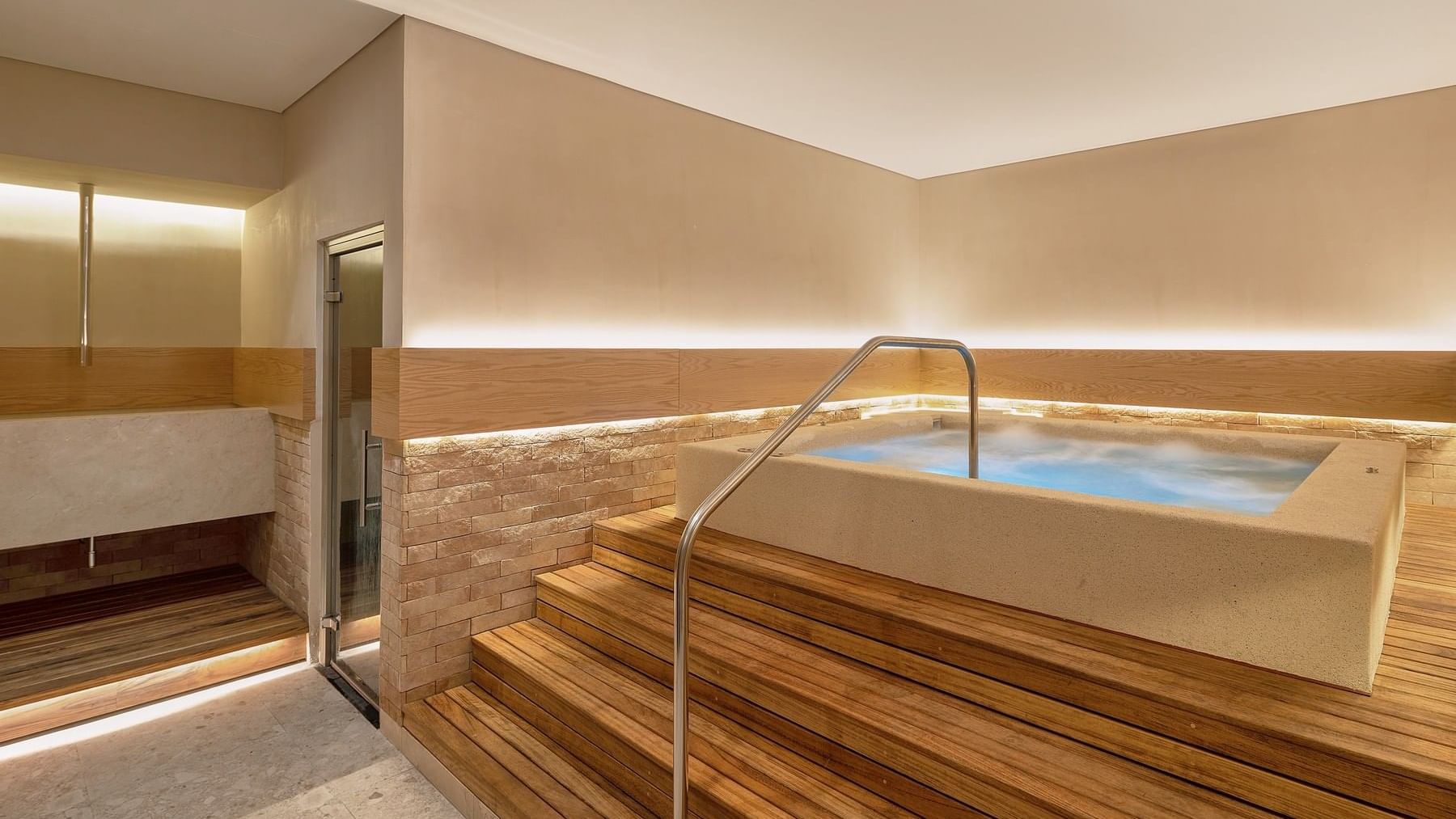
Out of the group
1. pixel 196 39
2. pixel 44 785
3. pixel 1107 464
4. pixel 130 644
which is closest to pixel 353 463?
pixel 130 644

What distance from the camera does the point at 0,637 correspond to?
3.49 m

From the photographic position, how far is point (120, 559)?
417cm

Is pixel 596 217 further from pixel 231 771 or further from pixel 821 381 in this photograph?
pixel 231 771

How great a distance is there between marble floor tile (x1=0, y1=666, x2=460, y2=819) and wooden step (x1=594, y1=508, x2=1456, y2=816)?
1457 mm

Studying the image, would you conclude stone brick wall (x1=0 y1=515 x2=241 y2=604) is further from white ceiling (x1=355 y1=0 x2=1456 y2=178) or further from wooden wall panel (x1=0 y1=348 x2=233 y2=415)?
white ceiling (x1=355 y1=0 x2=1456 y2=178)

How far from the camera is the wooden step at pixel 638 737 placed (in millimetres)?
1899

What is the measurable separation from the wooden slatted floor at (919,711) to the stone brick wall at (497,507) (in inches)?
7.2

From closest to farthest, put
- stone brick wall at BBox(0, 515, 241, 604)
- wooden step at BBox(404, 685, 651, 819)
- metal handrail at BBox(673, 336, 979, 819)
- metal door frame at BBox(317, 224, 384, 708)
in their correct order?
metal handrail at BBox(673, 336, 979, 819)
wooden step at BBox(404, 685, 651, 819)
metal door frame at BBox(317, 224, 384, 708)
stone brick wall at BBox(0, 515, 241, 604)

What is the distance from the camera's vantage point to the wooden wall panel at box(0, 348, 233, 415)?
3785 millimetres

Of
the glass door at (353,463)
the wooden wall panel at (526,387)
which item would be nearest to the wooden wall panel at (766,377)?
the wooden wall panel at (526,387)

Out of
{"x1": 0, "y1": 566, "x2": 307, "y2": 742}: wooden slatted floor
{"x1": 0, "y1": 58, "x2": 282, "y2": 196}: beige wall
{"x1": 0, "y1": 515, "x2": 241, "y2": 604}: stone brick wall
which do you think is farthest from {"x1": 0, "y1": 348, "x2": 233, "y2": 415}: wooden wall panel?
{"x1": 0, "y1": 58, "x2": 282, "y2": 196}: beige wall

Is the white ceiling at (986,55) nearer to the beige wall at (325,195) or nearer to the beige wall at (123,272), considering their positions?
the beige wall at (325,195)

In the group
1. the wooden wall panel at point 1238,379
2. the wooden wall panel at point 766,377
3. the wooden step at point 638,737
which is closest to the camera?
the wooden step at point 638,737

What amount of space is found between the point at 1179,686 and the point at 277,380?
4.07 metres
